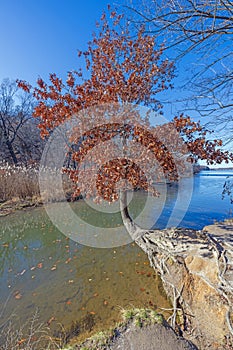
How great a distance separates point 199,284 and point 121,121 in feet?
8.47

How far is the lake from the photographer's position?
8.29 ft

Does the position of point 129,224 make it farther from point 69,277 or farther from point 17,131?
point 17,131

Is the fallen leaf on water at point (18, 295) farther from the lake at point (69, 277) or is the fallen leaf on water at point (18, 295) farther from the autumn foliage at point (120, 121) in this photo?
the autumn foliage at point (120, 121)

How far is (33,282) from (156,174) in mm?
2821

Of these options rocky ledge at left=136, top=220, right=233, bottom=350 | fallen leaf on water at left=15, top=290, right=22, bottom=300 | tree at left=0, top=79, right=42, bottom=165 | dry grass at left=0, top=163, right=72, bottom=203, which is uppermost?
tree at left=0, top=79, right=42, bottom=165

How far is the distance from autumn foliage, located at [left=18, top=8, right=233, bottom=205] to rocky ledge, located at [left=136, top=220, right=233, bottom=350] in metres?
1.10

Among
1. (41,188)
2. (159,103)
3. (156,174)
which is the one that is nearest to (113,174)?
(156,174)

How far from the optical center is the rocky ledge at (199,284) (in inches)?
76.2

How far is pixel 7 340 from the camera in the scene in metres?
1.99

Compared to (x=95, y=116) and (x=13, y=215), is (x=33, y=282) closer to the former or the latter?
(x=95, y=116)

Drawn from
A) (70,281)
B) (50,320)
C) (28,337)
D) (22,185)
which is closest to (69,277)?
(70,281)

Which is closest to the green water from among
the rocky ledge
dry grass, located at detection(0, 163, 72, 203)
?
the rocky ledge

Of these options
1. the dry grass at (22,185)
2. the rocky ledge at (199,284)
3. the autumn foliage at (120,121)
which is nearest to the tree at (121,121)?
the autumn foliage at (120,121)

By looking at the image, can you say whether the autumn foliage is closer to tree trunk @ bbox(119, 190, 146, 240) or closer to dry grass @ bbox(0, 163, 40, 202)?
→ tree trunk @ bbox(119, 190, 146, 240)
